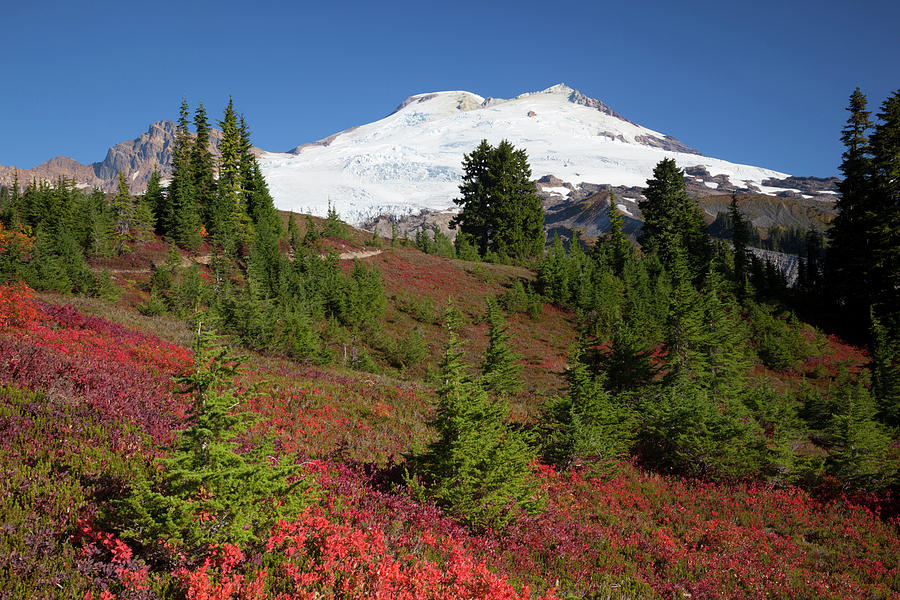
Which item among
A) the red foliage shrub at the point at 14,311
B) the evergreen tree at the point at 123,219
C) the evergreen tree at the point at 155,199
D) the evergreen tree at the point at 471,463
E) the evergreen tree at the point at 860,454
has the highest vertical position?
the evergreen tree at the point at 155,199

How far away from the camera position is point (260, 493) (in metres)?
5.05

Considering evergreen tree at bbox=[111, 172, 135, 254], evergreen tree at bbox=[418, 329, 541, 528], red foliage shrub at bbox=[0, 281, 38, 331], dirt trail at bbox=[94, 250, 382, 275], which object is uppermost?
evergreen tree at bbox=[111, 172, 135, 254]

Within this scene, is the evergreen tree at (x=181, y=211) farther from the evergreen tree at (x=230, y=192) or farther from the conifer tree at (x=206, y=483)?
the conifer tree at (x=206, y=483)

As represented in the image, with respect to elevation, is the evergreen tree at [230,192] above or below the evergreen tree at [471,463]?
above

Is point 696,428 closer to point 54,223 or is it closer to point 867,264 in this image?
point 867,264

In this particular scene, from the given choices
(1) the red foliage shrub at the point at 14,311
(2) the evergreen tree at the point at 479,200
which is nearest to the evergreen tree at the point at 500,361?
(1) the red foliage shrub at the point at 14,311

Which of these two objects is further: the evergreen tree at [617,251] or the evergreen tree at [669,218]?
the evergreen tree at [669,218]

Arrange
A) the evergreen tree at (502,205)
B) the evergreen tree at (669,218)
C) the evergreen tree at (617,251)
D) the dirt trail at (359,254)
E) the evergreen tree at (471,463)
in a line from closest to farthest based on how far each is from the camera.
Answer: the evergreen tree at (471,463), the dirt trail at (359,254), the evergreen tree at (617,251), the evergreen tree at (669,218), the evergreen tree at (502,205)

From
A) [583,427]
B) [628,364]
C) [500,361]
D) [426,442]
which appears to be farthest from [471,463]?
[628,364]

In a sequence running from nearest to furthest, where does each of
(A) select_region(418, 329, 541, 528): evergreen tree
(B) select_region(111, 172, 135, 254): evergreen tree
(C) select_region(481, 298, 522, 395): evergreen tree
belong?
(A) select_region(418, 329, 541, 528): evergreen tree → (C) select_region(481, 298, 522, 395): evergreen tree → (B) select_region(111, 172, 135, 254): evergreen tree

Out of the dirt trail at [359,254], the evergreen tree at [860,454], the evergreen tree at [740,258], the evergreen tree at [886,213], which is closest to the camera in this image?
the evergreen tree at [860,454]

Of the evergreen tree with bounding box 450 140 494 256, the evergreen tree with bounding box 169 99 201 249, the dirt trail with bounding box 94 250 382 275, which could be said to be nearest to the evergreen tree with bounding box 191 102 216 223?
the evergreen tree with bounding box 169 99 201 249

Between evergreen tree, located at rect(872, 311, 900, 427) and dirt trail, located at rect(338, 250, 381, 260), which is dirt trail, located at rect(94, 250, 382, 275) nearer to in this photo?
dirt trail, located at rect(338, 250, 381, 260)

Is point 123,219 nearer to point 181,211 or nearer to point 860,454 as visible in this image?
point 181,211
